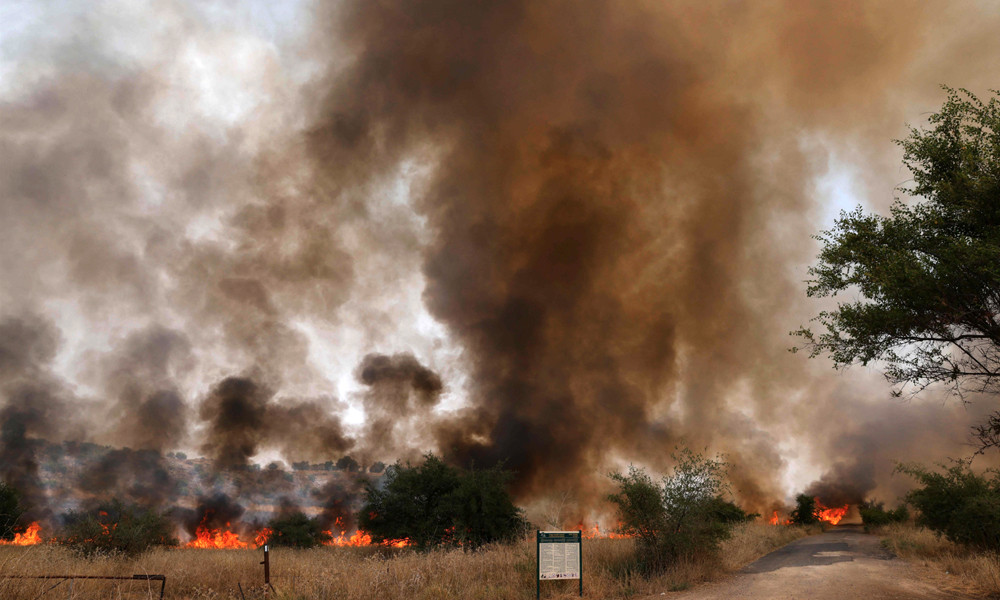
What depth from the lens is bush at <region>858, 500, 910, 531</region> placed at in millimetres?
57769

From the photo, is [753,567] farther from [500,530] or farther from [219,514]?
[219,514]

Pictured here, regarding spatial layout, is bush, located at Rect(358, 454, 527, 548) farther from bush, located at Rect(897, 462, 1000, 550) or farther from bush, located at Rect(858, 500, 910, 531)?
bush, located at Rect(858, 500, 910, 531)

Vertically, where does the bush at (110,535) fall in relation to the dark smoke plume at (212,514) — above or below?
above

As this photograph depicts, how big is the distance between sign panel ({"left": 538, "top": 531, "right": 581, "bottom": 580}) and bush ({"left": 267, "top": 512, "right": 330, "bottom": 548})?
32266 mm

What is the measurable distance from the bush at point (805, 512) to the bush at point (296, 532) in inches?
2825

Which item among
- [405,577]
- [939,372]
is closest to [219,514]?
[405,577]

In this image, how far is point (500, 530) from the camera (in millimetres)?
28812

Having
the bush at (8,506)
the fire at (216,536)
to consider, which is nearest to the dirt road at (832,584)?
the bush at (8,506)

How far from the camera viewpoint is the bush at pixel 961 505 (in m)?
20.0

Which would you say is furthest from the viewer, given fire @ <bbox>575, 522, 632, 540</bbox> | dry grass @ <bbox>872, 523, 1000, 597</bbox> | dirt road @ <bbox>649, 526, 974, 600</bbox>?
fire @ <bbox>575, 522, 632, 540</bbox>

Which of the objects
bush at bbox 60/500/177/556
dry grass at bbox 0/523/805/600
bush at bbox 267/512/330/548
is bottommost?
bush at bbox 267/512/330/548

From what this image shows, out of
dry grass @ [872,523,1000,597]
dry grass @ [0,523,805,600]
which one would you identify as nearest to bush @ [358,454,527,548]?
dry grass @ [0,523,805,600]

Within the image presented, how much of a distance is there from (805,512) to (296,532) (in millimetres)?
76964

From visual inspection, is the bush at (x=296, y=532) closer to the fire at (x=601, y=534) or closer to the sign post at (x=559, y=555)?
the fire at (x=601, y=534)
